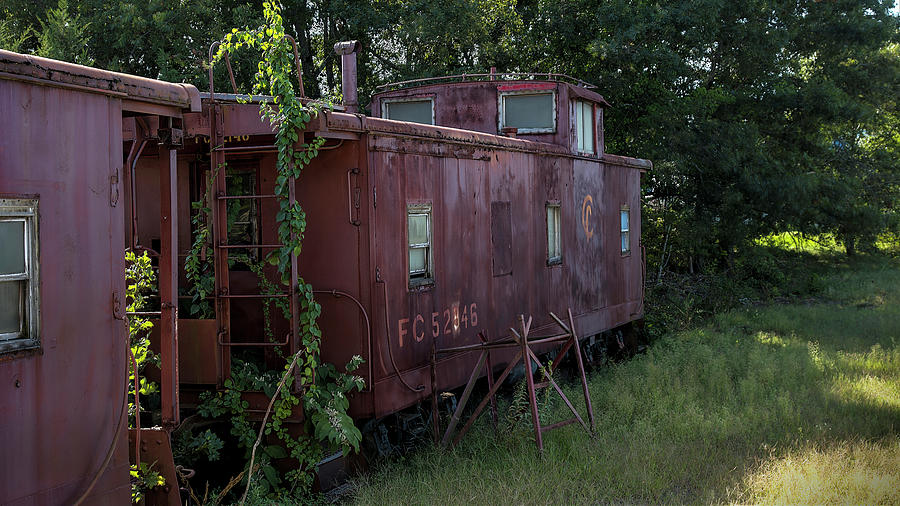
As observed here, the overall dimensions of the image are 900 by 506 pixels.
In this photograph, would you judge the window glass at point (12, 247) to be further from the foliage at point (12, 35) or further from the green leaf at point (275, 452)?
the foliage at point (12, 35)

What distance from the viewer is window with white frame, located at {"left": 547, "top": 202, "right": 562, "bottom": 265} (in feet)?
38.5

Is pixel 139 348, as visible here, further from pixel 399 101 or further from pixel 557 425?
pixel 399 101

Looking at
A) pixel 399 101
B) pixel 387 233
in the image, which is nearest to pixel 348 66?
pixel 387 233

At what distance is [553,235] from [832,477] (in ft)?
17.8

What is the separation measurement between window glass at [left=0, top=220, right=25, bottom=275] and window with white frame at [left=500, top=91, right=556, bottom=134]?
8.21m

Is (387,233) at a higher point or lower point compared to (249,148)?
lower

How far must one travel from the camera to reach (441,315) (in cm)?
905

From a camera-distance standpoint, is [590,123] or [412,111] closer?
[412,111]

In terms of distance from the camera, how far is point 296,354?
23.2 ft

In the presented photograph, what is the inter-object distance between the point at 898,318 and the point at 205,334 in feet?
50.1

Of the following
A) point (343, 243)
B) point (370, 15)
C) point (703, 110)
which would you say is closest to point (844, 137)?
point (703, 110)

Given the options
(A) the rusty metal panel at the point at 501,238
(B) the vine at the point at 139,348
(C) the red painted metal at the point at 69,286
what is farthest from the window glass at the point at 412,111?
(C) the red painted metal at the point at 69,286

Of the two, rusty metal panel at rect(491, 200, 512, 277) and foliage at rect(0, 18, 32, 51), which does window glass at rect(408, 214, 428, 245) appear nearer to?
rusty metal panel at rect(491, 200, 512, 277)

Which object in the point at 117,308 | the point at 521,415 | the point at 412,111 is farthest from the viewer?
the point at 412,111
